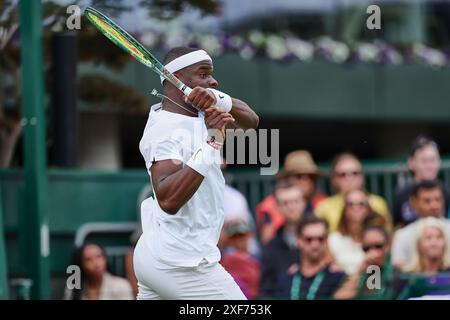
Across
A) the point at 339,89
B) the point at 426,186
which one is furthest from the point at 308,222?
the point at 339,89

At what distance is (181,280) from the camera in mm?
5738

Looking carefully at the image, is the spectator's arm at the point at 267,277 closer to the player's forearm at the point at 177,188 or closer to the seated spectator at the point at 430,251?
the seated spectator at the point at 430,251

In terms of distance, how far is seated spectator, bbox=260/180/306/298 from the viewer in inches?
353

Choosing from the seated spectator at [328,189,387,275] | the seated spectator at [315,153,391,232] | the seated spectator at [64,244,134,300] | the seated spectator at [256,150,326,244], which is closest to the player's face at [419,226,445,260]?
the seated spectator at [328,189,387,275]

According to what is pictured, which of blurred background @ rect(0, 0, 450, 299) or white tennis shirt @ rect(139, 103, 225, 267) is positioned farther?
blurred background @ rect(0, 0, 450, 299)

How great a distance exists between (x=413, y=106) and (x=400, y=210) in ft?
27.1

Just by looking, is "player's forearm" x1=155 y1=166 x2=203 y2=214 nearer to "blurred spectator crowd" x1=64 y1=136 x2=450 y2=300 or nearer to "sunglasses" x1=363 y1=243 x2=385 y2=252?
"blurred spectator crowd" x1=64 y1=136 x2=450 y2=300

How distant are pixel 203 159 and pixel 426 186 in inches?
165

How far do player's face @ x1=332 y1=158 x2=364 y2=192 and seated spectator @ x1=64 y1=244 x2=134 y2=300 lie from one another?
6.62ft

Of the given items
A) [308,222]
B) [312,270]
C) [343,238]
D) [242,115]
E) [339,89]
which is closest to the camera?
[242,115]

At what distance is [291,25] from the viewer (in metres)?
15.9

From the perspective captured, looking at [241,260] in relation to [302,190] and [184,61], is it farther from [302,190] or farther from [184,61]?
[184,61]
